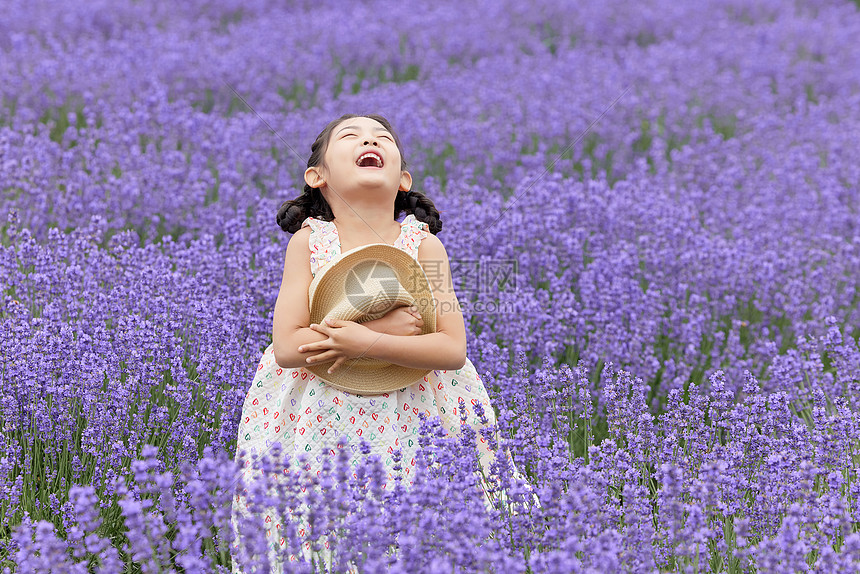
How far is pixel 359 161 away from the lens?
2504mm

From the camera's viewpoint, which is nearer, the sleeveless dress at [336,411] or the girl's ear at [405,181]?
the sleeveless dress at [336,411]

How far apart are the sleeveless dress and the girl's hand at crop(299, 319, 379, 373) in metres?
0.17

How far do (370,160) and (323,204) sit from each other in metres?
0.26

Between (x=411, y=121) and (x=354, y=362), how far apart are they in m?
3.60

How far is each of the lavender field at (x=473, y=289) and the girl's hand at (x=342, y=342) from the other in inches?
10.1

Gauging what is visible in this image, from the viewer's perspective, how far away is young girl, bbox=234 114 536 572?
2.33 m

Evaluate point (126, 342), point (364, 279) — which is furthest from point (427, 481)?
point (126, 342)

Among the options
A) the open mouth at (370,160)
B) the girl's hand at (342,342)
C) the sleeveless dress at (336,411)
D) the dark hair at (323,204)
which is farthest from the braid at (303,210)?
the girl's hand at (342,342)

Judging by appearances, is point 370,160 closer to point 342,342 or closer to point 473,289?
point 342,342

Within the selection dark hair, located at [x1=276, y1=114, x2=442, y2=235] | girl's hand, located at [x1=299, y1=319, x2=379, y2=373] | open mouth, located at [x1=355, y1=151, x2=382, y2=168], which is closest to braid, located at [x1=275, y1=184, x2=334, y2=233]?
dark hair, located at [x1=276, y1=114, x2=442, y2=235]

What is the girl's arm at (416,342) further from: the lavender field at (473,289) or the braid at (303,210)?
the braid at (303,210)

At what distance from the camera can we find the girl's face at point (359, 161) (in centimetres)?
248

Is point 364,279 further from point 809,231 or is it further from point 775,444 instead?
point 809,231

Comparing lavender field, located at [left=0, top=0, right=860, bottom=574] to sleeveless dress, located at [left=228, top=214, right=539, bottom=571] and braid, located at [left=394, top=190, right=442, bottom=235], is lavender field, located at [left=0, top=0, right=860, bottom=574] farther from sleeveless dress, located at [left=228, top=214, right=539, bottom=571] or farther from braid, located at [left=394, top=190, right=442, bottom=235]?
braid, located at [left=394, top=190, right=442, bottom=235]
